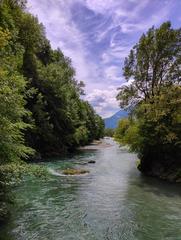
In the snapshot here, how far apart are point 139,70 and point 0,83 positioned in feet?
65.9

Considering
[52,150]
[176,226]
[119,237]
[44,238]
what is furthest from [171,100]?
[52,150]

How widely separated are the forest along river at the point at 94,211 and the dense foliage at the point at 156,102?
10.3 ft

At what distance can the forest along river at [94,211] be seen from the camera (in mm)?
10523

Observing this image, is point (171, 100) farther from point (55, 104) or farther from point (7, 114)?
point (55, 104)

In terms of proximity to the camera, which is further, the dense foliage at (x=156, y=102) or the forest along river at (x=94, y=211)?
the dense foliage at (x=156, y=102)

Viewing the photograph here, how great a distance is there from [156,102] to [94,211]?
1194 centimetres

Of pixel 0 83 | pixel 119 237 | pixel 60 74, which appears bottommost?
pixel 119 237

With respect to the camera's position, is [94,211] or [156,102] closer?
[94,211]

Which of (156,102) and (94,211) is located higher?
(156,102)

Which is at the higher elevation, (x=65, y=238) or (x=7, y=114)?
(x=7, y=114)

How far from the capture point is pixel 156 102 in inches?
888

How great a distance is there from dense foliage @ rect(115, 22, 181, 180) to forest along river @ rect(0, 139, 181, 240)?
3.14m

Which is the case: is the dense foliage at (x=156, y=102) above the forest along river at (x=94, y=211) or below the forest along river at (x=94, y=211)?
above

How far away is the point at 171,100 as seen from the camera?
2136 centimetres
